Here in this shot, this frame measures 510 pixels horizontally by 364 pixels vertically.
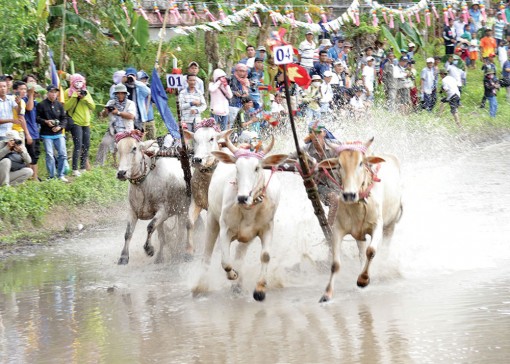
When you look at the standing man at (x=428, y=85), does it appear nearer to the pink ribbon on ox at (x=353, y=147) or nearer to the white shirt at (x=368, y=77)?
the white shirt at (x=368, y=77)

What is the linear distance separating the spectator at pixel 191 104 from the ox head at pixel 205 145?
2.27 metres

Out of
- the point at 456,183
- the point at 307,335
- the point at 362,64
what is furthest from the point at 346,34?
the point at 307,335

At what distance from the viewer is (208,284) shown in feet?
34.1

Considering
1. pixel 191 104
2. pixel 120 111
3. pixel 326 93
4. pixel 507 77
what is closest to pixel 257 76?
pixel 326 93

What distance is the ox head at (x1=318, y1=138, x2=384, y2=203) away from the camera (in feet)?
30.8

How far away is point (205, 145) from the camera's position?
12.1 meters

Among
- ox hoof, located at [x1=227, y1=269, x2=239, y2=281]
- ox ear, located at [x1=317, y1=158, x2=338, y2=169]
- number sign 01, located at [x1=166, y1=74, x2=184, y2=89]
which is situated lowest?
ox hoof, located at [x1=227, y1=269, x2=239, y2=281]

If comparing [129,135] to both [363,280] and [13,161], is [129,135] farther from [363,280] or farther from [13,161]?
[363,280]

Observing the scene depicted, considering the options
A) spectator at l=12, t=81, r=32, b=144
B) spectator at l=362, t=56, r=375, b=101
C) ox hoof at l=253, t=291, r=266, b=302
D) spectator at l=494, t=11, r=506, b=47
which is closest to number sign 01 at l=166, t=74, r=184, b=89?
ox hoof at l=253, t=291, r=266, b=302

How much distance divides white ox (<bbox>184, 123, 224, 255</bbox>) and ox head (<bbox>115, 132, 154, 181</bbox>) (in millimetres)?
610

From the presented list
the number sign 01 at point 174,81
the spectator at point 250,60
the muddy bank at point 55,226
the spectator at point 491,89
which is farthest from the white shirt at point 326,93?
the number sign 01 at point 174,81

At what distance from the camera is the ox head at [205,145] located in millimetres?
11992

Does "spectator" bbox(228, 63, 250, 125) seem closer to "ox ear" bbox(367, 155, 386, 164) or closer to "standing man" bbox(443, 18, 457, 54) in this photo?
"ox ear" bbox(367, 155, 386, 164)

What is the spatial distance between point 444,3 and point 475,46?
9.55 feet
